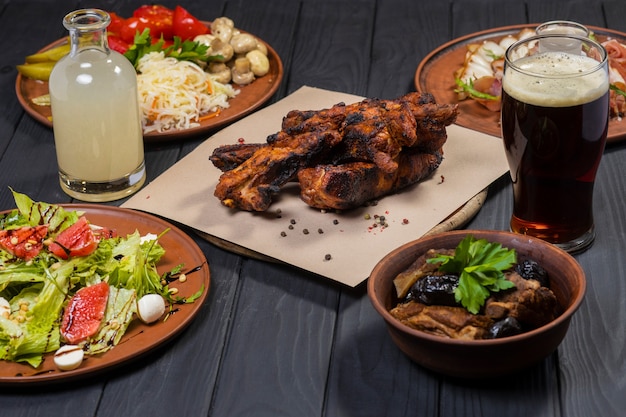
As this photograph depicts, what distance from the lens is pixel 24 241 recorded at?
3031 millimetres

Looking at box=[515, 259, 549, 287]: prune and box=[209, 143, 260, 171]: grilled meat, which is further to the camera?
box=[209, 143, 260, 171]: grilled meat

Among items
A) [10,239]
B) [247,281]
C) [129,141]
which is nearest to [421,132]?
[247,281]

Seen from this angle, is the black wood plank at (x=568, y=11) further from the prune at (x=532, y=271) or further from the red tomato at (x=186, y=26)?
the prune at (x=532, y=271)

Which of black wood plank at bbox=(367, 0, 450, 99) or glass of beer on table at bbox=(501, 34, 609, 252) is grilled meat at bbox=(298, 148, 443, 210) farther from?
black wood plank at bbox=(367, 0, 450, 99)

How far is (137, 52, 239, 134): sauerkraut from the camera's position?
4.08m

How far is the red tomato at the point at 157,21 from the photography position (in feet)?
15.2

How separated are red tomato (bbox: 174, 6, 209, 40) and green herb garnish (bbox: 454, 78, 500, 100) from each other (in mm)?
1223

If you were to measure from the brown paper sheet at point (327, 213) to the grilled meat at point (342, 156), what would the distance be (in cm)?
6

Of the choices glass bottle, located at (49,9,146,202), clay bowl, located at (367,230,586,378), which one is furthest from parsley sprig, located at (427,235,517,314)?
glass bottle, located at (49,9,146,202)

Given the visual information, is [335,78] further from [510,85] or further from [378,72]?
[510,85]

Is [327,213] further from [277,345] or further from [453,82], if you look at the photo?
[453,82]

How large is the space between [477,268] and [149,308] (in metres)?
0.94

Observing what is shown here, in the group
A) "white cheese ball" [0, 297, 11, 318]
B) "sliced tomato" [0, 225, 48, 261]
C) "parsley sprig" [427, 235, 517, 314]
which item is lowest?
"white cheese ball" [0, 297, 11, 318]

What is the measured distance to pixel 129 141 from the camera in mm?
3656
